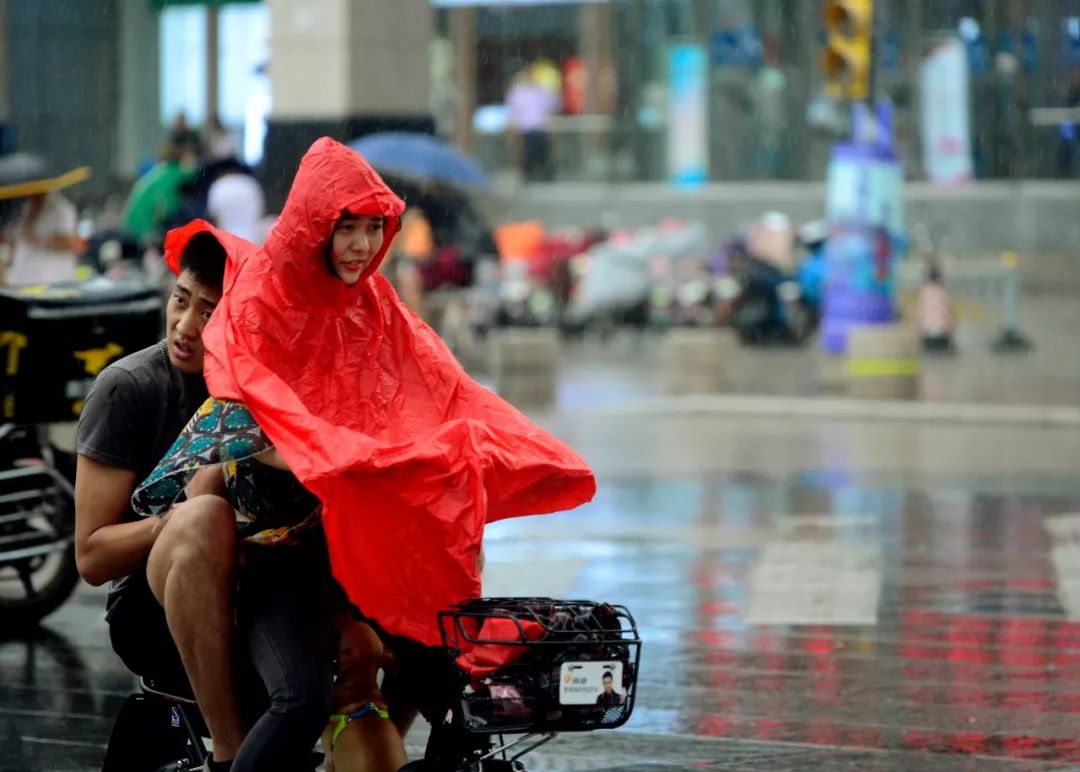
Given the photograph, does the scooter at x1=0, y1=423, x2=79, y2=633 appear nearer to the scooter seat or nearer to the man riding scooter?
the scooter seat

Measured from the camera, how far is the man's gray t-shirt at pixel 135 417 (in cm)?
482

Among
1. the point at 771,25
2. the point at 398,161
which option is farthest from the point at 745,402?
the point at 771,25

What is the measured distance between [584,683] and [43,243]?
27.0ft

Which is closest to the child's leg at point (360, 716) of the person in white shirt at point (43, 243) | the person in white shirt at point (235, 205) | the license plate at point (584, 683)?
the license plate at point (584, 683)

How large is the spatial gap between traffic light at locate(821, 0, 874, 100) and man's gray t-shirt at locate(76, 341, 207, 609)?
1522 centimetres

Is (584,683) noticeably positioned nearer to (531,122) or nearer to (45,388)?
(45,388)

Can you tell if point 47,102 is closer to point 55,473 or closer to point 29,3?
point 29,3

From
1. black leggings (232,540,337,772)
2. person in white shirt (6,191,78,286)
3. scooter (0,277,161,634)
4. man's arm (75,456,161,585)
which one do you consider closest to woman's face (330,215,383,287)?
black leggings (232,540,337,772)

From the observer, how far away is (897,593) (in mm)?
9008

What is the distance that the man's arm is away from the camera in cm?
470

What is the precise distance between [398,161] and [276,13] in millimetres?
2470

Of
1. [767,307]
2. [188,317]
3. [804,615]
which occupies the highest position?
[188,317]

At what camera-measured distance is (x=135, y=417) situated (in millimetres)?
4859

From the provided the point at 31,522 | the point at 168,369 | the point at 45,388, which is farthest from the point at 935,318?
the point at 168,369
